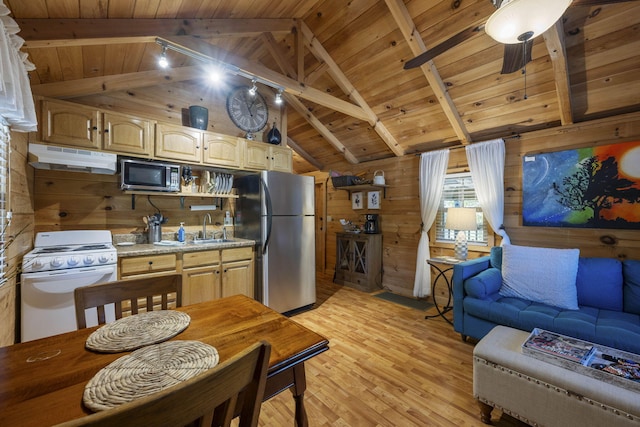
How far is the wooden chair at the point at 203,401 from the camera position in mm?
430

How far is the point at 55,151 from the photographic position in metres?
2.23

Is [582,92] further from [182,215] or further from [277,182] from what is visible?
[182,215]

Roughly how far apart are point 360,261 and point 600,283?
9.36ft

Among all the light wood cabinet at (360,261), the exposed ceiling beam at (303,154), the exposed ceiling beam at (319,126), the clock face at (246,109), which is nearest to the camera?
the clock face at (246,109)

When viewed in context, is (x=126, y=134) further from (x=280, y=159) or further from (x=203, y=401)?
(x=203, y=401)

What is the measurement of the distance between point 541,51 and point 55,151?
4347 mm

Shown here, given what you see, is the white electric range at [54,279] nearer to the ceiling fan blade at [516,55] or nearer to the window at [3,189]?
the window at [3,189]

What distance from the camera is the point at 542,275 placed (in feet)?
8.02

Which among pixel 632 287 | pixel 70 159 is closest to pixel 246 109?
pixel 70 159

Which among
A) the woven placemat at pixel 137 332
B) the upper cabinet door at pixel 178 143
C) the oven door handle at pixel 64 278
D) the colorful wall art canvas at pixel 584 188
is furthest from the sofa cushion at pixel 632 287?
the oven door handle at pixel 64 278

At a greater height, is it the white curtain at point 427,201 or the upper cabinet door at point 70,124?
the upper cabinet door at point 70,124

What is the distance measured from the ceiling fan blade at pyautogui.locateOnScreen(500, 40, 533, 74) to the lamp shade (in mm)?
1512

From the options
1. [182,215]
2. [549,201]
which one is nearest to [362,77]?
[549,201]

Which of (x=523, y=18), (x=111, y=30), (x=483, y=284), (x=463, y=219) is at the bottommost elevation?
(x=483, y=284)
